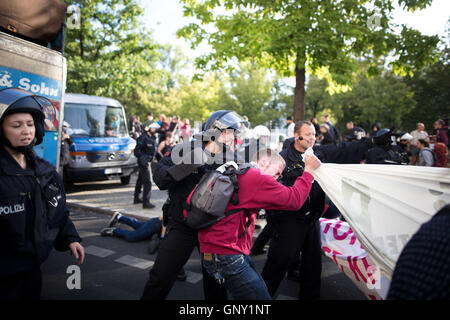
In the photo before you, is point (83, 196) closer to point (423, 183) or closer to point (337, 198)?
point (337, 198)

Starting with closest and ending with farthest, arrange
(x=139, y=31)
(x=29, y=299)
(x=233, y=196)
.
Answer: (x=29, y=299) → (x=233, y=196) → (x=139, y=31)

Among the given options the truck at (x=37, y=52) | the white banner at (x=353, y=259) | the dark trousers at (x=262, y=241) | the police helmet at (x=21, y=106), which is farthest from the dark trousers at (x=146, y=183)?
the police helmet at (x=21, y=106)

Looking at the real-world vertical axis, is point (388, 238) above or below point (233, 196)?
below

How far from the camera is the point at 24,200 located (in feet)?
6.07

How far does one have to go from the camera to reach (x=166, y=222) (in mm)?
2918

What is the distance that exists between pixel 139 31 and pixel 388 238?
18.9m

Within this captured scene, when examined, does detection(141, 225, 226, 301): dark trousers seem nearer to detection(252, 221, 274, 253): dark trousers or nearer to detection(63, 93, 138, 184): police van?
detection(252, 221, 274, 253): dark trousers

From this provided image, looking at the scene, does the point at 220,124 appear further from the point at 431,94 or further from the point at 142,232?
the point at 431,94

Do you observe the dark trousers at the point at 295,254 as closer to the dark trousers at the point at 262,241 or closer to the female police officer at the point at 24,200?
the dark trousers at the point at 262,241

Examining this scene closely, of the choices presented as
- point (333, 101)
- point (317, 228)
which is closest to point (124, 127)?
point (317, 228)

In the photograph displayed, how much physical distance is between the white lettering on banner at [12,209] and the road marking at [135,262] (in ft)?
8.83

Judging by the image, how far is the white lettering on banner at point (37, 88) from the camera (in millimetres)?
5075

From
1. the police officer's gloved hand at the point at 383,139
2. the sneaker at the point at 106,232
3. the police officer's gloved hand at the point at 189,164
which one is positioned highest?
the police officer's gloved hand at the point at 383,139

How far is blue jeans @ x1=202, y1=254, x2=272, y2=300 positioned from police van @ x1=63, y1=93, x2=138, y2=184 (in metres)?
8.03
